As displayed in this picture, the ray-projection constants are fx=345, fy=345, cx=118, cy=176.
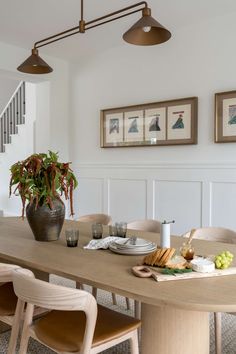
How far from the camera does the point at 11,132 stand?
678 centimetres

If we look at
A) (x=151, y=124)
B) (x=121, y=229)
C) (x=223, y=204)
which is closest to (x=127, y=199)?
(x=151, y=124)

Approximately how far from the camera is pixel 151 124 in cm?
417

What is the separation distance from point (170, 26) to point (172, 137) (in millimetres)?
1225

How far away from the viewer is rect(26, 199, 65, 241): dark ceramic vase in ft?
6.82

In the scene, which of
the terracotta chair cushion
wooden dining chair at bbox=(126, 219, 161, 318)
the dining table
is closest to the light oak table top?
the dining table

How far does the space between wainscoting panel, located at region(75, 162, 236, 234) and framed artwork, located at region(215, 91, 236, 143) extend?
30cm

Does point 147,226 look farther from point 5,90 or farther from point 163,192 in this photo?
point 5,90

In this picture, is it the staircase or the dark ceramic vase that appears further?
the staircase

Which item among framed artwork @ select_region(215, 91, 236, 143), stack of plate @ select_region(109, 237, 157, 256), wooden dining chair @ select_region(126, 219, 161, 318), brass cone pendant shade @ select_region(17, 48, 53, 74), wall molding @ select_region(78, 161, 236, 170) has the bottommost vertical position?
wooden dining chair @ select_region(126, 219, 161, 318)

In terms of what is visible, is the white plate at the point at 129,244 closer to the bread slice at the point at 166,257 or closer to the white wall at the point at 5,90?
the bread slice at the point at 166,257

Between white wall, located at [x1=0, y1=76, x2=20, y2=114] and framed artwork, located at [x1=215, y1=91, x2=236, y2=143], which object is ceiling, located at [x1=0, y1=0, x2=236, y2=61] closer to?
framed artwork, located at [x1=215, y1=91, x2=236, y2=143]

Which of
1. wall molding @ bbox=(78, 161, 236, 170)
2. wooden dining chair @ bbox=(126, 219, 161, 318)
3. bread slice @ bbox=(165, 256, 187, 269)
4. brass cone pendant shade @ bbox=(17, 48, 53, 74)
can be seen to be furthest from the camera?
wall molding @ bbox=(78, 161, 236, 170)

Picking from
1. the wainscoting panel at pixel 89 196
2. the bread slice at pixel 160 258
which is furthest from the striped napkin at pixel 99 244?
the wainscoting panel at pixel 89 196

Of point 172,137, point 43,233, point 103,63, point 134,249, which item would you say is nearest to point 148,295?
point 134,249
